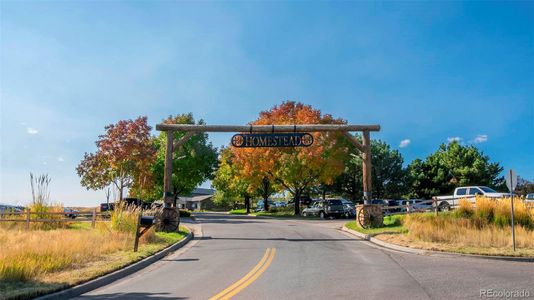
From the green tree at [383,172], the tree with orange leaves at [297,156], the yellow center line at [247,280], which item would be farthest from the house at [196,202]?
the yellow center line at [247,280]

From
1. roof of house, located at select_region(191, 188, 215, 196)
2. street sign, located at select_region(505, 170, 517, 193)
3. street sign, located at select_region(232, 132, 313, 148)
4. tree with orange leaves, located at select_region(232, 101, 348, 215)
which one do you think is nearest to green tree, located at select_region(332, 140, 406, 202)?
tree with orange leaves, located at select_region(232, 101, 348, 215)

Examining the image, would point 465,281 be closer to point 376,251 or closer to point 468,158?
point 376,251

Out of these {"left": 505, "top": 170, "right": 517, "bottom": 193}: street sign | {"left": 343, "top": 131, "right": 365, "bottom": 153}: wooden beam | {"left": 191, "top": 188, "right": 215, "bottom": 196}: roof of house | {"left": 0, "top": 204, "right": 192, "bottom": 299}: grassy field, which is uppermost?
A: {"left": 343, "top": 131, "right": 365, "bottom": 153}: wooden beam

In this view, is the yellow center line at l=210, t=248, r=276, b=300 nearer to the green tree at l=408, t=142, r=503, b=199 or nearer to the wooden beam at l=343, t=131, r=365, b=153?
the wooden beam at l=343, t=131, r=365, b=153

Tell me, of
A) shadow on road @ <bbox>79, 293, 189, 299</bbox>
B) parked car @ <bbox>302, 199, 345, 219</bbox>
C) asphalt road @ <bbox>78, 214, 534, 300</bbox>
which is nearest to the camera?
shadow on road @ <bbox>79, 293, 189, 299</bbox>

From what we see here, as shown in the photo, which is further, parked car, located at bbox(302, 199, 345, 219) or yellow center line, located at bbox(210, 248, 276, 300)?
parked car, located at bbox(302, 199, 345, 219)

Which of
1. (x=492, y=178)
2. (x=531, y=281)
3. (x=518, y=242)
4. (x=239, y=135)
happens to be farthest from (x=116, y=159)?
(x=492, y=178)

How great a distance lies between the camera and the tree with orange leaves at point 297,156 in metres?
39.7

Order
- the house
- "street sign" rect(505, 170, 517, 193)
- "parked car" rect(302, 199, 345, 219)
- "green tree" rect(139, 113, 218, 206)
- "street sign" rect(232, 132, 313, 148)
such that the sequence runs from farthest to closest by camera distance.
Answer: the house, "green tree" rect(139, 113, 218, 206), "parked car" rect(302, 199, 345, 219), "street sign" rect(232, 132, 313, 148), "street sign" rect(505, 170, 517, 193)

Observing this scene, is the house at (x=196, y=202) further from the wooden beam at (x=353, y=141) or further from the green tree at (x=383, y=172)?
the wooden beam at (x=353, y=141)

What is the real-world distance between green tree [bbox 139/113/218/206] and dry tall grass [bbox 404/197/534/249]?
38.2m

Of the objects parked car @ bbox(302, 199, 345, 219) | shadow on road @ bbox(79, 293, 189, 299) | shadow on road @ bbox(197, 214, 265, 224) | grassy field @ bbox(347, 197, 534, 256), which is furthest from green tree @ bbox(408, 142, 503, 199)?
shadow on road @ bbox(79, 293, 189, 299)

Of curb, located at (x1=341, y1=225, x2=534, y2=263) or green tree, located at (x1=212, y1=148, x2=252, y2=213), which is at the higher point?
green tree, located at (x1=212, y1=148, x2=252, y2=213)

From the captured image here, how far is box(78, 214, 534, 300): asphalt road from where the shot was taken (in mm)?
7887
